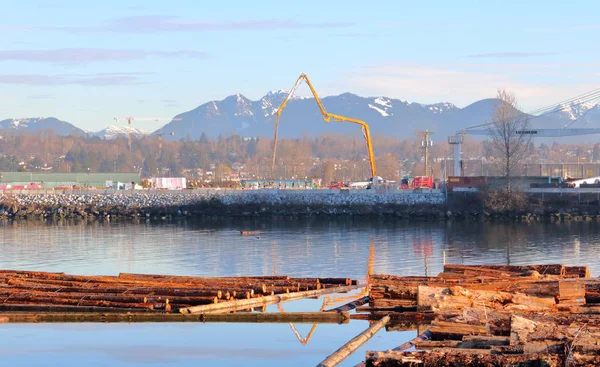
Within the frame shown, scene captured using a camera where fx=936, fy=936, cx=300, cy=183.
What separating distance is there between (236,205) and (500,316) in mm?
53796

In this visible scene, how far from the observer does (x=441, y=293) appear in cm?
1998

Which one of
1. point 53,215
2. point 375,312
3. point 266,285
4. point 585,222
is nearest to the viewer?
point 375,312

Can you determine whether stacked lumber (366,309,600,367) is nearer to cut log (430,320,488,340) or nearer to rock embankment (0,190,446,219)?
cut log (430,320,488,340)

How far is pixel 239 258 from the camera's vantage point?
120ft

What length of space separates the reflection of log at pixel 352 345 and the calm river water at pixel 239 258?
21cm

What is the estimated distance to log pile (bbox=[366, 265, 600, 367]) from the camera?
543 inches

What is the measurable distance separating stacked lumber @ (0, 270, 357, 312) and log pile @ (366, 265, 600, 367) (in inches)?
111

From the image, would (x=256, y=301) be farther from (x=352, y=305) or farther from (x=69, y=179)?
(x=69, y=179)

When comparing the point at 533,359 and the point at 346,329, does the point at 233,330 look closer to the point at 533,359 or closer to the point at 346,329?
the point at 346,329

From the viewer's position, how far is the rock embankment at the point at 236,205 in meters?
68.0

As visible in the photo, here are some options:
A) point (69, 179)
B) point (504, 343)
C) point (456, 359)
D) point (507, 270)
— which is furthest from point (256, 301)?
point (69, 179)


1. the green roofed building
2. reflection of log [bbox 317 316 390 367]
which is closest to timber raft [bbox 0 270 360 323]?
reflection of log [bbox 317 316 390 367]

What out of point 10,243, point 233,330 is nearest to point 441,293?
point 233,330

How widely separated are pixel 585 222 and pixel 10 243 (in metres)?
35.0
